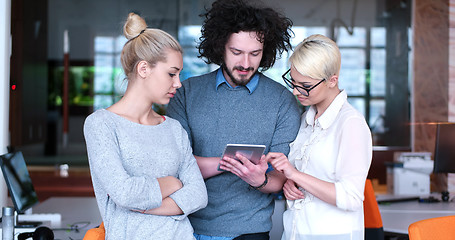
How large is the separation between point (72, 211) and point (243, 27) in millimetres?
2456

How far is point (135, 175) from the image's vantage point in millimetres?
2055

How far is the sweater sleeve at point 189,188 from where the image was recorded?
2.11m

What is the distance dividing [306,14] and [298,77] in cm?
874

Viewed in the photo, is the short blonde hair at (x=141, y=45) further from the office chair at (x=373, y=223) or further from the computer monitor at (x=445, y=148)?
the computer monitor at (x=445, y=148)

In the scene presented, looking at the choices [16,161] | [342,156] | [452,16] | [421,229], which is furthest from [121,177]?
[452,16]

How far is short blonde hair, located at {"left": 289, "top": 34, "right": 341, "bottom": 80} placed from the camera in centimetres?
228

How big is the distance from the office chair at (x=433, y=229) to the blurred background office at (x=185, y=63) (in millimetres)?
5236

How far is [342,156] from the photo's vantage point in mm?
2197

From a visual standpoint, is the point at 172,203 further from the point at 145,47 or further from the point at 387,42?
the point at 387,42

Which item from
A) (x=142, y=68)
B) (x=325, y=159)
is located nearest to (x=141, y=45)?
(x=142, y=68)

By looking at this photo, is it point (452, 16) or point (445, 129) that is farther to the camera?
point (452, 16)

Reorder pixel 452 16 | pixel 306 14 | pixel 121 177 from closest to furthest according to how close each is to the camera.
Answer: pixel 121 177
pixel 452 16
pixel 306 14

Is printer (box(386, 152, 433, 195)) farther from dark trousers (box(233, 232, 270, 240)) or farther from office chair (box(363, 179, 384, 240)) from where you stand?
dark trousers (box(233, 232, 270, 240))

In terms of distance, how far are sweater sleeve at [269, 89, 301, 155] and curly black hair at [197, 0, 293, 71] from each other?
262 mm
